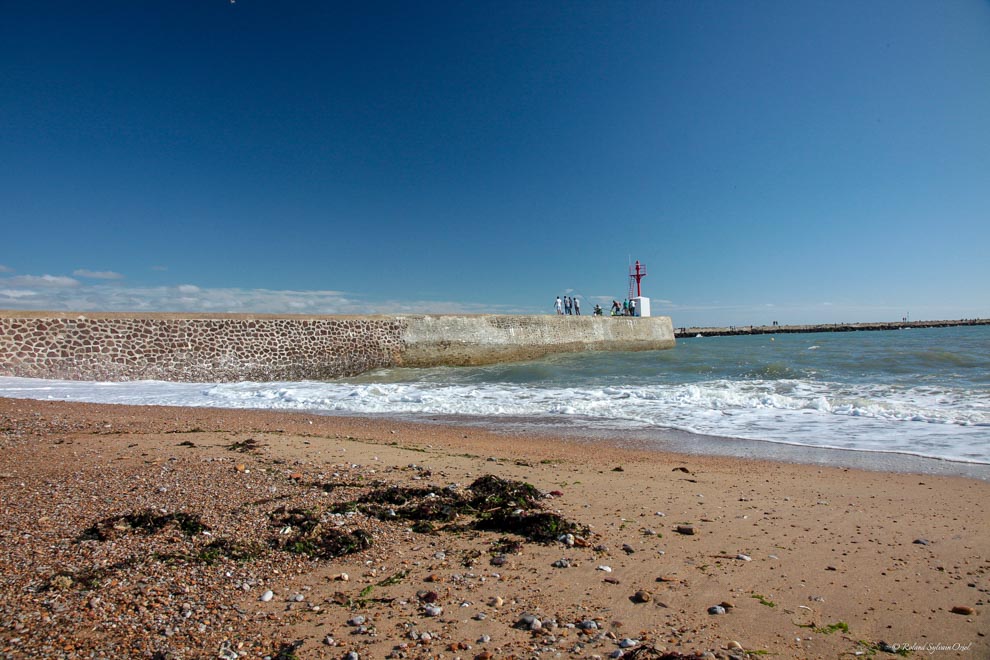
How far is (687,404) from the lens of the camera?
828 centimetres

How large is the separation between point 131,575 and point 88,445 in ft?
10.4

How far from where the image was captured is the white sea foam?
5.91 m

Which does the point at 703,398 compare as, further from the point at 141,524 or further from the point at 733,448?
the point at 141,524

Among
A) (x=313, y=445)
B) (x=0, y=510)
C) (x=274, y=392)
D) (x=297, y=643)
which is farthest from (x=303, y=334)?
(x=297, y=643)

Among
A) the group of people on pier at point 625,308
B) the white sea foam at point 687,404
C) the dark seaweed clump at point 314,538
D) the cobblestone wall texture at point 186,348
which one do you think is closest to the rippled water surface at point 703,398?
the white sea foam at point 687,404

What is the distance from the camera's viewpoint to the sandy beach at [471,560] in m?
1.78

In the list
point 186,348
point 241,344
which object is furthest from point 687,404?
point 186,348

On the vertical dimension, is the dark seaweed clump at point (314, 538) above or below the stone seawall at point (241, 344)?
below

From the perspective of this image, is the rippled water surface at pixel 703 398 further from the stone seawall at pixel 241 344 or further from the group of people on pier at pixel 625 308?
the group of people on pier at pixel 625 308

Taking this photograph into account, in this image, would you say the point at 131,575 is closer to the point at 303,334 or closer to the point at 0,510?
the point at 0,510

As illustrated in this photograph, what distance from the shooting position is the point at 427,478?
3.84 metres

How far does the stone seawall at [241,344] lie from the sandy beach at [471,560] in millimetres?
8989

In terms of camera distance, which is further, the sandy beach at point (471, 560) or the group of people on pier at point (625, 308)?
the group of people on pier at point (625, 308)

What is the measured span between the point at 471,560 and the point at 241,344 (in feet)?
41.7
